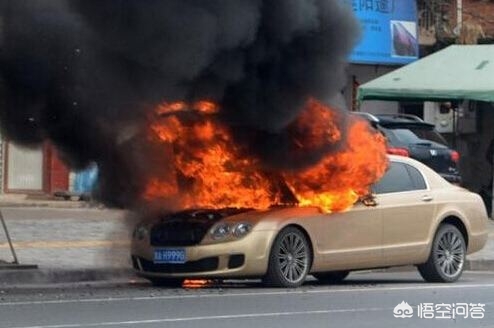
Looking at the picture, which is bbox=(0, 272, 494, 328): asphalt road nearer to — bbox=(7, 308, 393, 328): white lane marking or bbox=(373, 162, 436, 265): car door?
bbox=(7, 308, 393, 328): white lane marking

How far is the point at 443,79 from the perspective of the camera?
28.3 metres

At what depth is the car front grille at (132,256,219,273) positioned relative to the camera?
15.1m

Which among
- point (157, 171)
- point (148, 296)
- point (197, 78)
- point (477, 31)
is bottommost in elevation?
point (148, 296)

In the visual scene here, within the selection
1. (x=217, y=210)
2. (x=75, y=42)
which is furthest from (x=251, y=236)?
(x=75, y=42)

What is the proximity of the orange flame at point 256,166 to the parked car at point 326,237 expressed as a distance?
0.97 ft

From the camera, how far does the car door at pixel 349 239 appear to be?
15.7 meters

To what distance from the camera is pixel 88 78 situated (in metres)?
15.0

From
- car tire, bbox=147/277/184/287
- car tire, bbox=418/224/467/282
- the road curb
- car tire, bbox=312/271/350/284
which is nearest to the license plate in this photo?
car tire, bbox=147/277/184/287

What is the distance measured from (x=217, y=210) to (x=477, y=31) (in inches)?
718

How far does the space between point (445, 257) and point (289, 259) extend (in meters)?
2.50

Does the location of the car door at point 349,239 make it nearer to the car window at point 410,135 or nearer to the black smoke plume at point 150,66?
the black smoke plume at point 150,66

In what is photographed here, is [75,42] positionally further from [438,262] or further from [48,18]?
[438,262]

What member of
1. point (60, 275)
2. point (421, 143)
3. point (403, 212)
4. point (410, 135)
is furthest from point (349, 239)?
point (410, 135)

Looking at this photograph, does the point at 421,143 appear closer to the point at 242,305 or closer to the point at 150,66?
the point at 150,66
